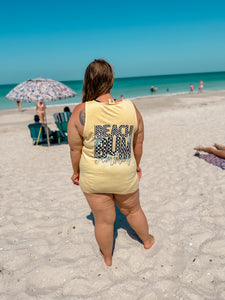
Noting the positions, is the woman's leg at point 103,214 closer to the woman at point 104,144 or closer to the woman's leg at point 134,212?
the woman at point 104,144

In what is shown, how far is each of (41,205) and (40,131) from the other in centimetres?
431

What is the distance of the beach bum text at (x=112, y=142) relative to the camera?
1935mm

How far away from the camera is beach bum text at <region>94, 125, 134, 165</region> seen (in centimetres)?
194

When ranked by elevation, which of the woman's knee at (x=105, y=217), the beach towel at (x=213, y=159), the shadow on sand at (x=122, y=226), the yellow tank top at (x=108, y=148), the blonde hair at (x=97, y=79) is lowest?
the shadow on sand at (x=122, y=226)

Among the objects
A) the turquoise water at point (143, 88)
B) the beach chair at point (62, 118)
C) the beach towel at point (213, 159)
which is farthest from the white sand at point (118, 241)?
the turquoise water at point (143, 88)

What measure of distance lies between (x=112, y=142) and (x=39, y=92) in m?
5.24

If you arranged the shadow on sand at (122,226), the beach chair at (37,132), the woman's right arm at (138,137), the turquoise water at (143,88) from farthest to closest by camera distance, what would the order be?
the turquoise water at (143,88), the beach chair at (37,132), the shadow on sand at (122,226), the woman's right arm at (138,137)

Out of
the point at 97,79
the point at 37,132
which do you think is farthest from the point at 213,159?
the point at 37,132

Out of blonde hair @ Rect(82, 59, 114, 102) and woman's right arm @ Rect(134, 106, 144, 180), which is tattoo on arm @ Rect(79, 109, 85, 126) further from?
woman's right arm @ Rect(134, 106, 144, 180)

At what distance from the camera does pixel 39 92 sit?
6.49 metres

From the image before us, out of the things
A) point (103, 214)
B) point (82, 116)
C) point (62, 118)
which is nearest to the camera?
point (82, 116)

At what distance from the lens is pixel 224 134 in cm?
761

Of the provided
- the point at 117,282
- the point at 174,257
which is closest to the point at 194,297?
the point at 174,257

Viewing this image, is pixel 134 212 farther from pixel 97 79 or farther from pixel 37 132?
pixel 37 132
